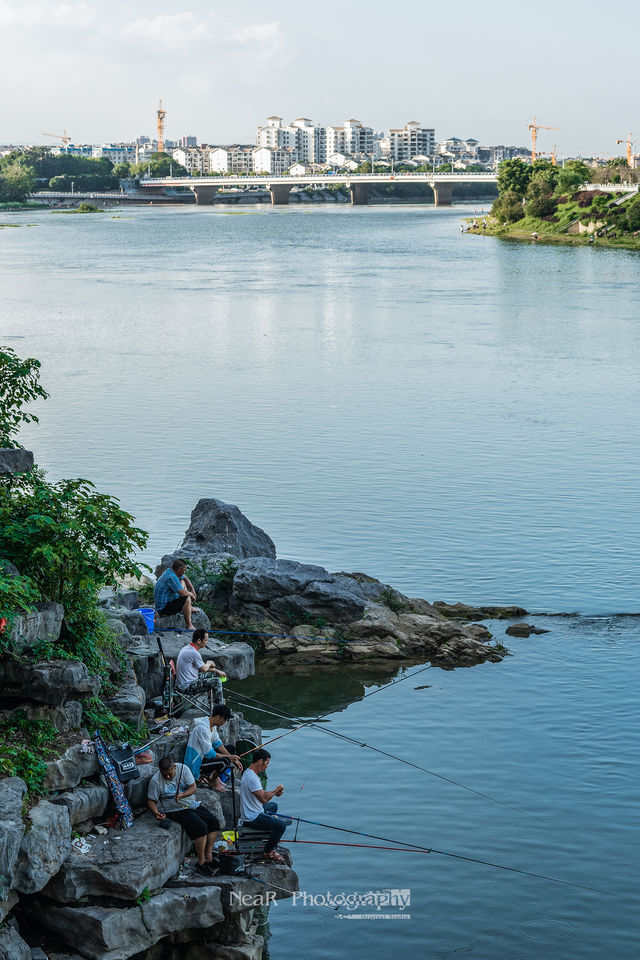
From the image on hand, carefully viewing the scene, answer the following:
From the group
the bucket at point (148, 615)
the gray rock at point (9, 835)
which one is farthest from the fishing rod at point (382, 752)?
the gray rock at point (9, 835)

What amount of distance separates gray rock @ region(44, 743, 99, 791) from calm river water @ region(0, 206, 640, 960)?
2.90m

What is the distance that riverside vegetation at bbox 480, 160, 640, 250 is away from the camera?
114812 millimetres

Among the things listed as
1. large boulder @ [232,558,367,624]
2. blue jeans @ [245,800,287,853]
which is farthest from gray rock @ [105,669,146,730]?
large boulder @ [232,558,367,624]

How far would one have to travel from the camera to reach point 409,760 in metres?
17.6

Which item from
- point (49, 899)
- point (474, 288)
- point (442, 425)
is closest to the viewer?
point (49, 899)

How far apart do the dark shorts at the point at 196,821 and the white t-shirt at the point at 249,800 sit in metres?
0.55

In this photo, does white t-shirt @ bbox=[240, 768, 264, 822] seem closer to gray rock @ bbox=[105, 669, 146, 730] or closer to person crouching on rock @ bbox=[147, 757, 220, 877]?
person crouching on rock @ bbox=[147, 757, 220, 877]

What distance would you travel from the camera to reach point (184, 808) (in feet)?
41.2

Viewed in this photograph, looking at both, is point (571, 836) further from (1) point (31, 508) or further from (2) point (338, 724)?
(1) point (31, 508)

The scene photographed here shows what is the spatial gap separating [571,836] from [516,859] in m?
0.99

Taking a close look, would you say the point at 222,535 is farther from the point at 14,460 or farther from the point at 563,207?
the point at 563,207

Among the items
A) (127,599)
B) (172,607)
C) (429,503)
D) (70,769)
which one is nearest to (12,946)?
(70,769)

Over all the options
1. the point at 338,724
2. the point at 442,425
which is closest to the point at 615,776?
the point at 338,724

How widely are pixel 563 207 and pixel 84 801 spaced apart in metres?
122
